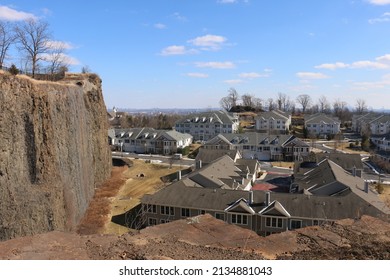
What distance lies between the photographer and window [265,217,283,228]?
25812 mm

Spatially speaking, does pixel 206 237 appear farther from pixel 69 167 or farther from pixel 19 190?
pixel 69 167

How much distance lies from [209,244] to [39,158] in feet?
72.0

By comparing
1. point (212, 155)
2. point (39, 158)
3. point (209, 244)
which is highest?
point (209, 244)

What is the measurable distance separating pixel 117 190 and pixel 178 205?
17.6 meters

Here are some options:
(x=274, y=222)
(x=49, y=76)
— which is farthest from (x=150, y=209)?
(x=49, y=76)

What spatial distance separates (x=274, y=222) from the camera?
25969 mm

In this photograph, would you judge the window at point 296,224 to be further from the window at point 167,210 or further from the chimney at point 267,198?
the window at point 167,210

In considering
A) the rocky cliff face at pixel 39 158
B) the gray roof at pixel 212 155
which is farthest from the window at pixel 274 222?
the gray roof at pixel 212 155

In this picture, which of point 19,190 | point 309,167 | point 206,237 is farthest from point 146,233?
point 309,167

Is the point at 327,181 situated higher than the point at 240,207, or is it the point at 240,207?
the point at 327,181

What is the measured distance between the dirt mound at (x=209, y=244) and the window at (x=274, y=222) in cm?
1762

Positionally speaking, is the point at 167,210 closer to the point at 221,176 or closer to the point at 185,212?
the point at 185,212
